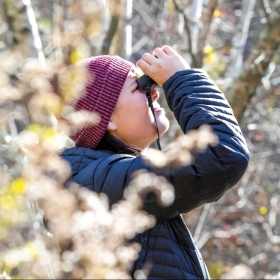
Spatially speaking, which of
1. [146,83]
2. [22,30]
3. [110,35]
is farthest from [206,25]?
[146,83]

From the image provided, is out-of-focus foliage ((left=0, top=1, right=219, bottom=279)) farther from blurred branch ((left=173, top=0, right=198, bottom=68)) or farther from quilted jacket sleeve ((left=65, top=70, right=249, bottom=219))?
blurred branch ((left=173, top=0, right=198, bottom=68))

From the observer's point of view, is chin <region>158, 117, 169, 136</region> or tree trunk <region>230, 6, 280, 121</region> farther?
tree trunk <region>230, 6, 280, 121</region>

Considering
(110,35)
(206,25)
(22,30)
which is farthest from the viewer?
(206,25)

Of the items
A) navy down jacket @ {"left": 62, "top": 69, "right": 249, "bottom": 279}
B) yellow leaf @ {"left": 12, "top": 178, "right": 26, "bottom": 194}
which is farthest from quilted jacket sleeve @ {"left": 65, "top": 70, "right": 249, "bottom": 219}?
yellow leaf @ {"left": 12, "top": 178, "right": 26, "bottom": 194}

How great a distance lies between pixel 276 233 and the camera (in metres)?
7.32

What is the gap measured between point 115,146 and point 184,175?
0.41 m

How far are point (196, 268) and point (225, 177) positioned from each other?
328mm

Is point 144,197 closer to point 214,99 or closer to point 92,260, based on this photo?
point 92,260

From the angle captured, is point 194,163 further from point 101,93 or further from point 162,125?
point 101,93

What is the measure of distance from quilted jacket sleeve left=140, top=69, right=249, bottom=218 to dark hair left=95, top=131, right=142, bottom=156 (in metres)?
0.25

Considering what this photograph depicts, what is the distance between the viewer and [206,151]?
1.62 meters

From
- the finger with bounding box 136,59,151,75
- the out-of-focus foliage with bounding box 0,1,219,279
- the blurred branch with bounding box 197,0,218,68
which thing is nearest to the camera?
the out-of-focus foliage with bounding box 0,1,219,279

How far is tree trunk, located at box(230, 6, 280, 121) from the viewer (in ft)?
12.8

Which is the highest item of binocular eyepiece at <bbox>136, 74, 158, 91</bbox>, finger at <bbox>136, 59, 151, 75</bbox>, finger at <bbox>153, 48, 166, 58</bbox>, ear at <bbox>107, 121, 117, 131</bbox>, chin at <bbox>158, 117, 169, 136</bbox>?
finger at <bbox>153, 48, 166, 58</bbox>
